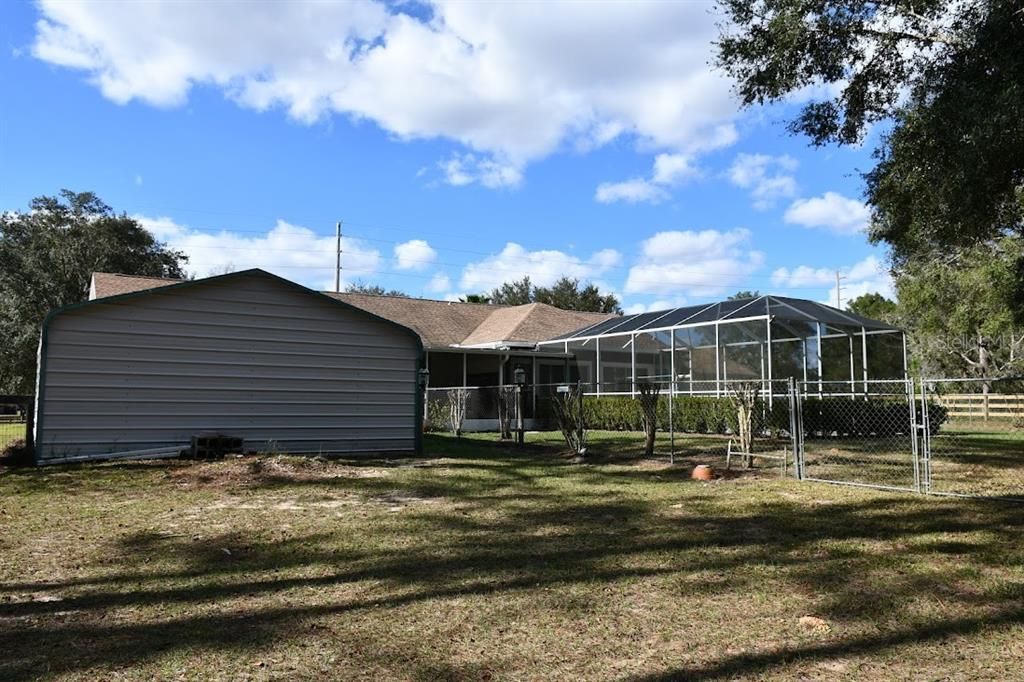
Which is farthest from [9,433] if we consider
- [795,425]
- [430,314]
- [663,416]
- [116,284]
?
[795,425]

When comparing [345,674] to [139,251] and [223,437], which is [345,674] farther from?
[139,251]

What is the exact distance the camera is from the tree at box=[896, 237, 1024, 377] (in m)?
20.9

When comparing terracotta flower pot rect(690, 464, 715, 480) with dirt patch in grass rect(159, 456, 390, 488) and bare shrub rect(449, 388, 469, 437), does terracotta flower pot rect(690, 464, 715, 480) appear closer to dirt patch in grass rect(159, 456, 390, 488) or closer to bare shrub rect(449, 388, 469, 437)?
dirt patch in grass rect(159, 456, 390, 488)

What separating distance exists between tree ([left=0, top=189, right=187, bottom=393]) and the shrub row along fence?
71.2 feet

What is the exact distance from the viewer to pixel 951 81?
27.4 feet

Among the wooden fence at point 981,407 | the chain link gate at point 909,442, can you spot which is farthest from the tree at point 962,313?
the chain link gate at point 909,442

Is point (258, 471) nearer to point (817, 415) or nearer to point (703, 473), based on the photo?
point (703, 473)

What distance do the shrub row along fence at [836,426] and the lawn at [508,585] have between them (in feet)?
4.65

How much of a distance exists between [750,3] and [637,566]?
8.04 metres

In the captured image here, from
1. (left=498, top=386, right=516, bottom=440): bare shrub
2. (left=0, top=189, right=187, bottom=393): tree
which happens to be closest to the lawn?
(left=498, top=386, right=516, bottom=440): bare shrub

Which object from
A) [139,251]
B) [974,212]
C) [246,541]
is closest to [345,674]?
[246,541]

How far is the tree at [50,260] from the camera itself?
3131cm

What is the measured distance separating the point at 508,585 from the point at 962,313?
2345cm

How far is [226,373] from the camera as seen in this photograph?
12492 mm
